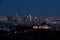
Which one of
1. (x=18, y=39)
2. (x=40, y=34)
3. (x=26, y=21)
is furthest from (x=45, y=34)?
(x=26, y=21)

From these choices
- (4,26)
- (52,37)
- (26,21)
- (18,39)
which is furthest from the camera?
(26,21)

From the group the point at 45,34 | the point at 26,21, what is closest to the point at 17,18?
the point at 26,21

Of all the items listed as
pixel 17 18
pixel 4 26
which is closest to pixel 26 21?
pixel 17 18

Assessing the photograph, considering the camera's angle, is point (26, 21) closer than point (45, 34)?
No

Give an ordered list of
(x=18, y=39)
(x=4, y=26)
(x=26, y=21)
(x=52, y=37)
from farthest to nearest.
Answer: (x=26, y=21) → (x=4, y=26) → (x=52, y=37) → (x=18, y=39)

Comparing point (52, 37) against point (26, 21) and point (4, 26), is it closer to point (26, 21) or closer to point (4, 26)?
point (4, 26)

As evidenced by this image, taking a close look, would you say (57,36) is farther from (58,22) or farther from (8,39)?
(58,22)

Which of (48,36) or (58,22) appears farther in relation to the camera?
(58,22)

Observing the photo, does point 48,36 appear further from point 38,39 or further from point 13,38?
point 13,38
